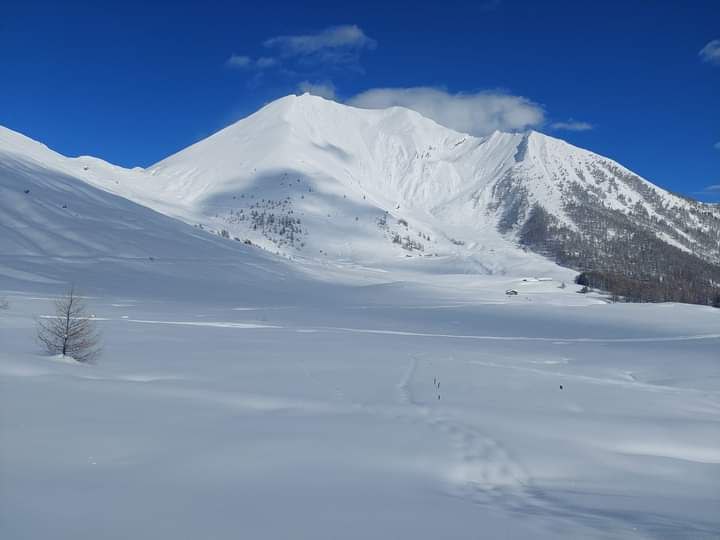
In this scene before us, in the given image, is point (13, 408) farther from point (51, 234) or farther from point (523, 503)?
point (51, 234)

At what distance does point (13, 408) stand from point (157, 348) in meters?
12.2

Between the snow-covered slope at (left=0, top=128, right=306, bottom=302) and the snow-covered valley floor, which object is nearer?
the snow-covered valley floor

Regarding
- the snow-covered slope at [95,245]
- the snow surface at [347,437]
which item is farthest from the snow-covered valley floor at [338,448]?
the snow-covered slope at [95,245]

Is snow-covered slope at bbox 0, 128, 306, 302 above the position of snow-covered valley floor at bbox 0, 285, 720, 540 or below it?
above

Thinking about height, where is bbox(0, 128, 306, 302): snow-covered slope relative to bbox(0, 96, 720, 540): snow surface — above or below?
above

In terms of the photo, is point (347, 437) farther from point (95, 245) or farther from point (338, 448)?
point (95, 245)

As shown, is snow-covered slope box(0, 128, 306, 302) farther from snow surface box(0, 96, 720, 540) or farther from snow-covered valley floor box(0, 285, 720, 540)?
snow-covered valley floor box(0, 285, 720, 540)

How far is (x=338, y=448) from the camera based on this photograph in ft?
29.8

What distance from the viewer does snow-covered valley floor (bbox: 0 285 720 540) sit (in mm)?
6031

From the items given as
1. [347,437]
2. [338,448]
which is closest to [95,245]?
[347,437]

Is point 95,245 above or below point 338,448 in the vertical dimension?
above

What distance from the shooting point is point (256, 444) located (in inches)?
352

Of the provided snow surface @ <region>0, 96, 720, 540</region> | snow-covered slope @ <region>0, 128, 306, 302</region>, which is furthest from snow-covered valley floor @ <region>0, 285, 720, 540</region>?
snow-covered slope @ <region>0, 128, 306, 302</region>

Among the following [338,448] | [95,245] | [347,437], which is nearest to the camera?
[338,448]
